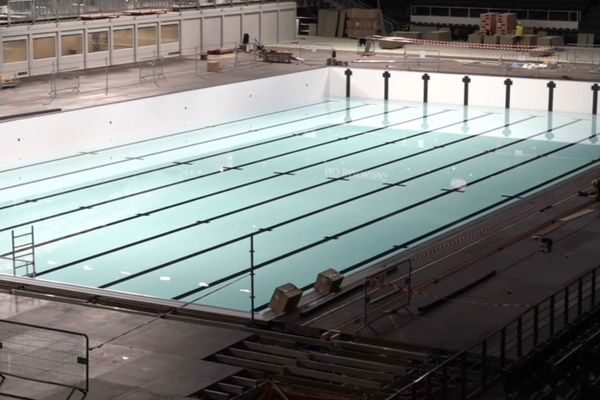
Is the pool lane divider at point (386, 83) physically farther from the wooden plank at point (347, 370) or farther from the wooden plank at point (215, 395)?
the wooden plank at point (215, 395)

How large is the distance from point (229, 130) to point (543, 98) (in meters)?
7.78

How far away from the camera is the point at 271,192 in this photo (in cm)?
2038

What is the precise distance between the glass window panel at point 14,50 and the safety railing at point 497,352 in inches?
713

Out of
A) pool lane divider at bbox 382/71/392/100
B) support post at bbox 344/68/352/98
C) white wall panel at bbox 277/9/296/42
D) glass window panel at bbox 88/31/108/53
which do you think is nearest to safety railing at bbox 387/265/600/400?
pool lane divider at bbox 382/71/392/100

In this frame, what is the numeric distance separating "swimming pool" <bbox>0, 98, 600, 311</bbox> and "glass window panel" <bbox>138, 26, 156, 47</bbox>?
→ 4.64 metres

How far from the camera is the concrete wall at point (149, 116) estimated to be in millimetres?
22891

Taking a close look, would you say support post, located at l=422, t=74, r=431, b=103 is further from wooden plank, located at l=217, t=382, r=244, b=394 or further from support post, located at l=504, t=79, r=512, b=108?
wooden plank, located at l=217, t=382, r=244, b=394

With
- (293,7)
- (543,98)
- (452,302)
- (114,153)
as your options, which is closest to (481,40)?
(293,7)

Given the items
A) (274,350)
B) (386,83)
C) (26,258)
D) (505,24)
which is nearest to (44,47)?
(386,83)

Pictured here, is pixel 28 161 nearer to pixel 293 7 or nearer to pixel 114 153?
pixel 114 153

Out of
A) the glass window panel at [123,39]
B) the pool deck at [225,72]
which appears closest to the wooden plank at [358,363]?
the pool deck at [225,72]

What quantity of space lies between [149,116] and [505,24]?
14.7 m

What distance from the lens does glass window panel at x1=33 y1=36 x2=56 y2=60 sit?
2828cm

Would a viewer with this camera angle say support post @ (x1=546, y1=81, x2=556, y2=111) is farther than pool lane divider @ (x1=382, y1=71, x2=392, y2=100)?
No
